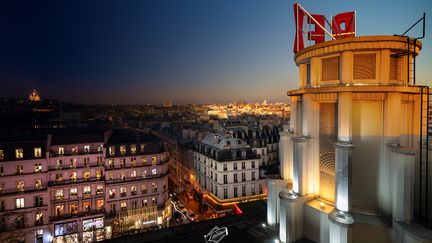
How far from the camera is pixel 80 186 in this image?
1443 inches

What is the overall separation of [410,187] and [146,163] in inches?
1321

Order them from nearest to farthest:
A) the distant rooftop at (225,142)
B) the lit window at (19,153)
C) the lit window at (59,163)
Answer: the lit window at (19,153)
the lit window at (59,163)
the distant rooftop at (225,142)

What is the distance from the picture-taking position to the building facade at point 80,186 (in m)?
33.7

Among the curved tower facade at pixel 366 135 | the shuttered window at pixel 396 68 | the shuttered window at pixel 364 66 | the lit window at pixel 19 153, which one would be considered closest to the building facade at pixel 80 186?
the lit window at pixel 19 153

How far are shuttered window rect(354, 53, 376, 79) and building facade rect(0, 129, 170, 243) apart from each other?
3164cm

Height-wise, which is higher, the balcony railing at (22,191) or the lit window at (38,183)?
the lit window at (38,183)

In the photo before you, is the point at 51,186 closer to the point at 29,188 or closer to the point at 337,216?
the point at 29,188

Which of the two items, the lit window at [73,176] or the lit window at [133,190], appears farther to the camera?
the lit window at [133,190]

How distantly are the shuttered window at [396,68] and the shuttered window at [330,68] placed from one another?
2809mm

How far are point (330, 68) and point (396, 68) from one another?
340 centimetres

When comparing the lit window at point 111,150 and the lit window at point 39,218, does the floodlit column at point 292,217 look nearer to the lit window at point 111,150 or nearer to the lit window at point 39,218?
the lit window at point 111,150

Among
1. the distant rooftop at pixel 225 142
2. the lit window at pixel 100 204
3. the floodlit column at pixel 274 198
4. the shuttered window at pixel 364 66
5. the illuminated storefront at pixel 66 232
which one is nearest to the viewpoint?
the shuttered window at pixel 364 66

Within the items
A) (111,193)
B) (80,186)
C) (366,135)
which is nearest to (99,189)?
(111,193)

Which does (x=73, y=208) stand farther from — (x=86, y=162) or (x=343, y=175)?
(x=343, y=175)
